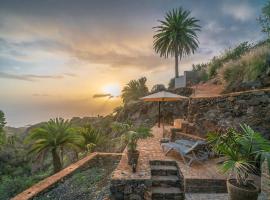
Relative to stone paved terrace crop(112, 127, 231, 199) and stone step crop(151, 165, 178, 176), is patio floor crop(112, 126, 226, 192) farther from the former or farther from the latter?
stone step crop(151, 165, 178, 176)

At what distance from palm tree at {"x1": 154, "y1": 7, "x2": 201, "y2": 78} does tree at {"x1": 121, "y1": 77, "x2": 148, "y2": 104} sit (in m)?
5.03

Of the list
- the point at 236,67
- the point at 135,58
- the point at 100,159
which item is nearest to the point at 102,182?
the point at 100,159

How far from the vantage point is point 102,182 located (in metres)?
6.16

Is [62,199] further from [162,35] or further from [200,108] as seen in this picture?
[162,35]

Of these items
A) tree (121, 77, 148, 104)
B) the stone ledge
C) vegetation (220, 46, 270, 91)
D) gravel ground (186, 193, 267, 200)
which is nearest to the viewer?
gravel ground (186, 193, 267, 200)

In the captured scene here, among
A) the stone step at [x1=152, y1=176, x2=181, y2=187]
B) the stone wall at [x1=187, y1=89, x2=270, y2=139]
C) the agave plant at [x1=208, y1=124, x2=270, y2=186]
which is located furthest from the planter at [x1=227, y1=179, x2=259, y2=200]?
the stone wall at [x1=187, y1=89, x2=270, y2=139]

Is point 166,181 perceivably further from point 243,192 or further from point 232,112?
point 232,112

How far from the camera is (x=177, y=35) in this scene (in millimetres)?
22156

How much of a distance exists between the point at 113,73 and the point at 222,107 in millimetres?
9788

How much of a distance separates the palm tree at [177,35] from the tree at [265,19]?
1102cm

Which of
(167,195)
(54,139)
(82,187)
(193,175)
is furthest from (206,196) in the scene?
(54,139)

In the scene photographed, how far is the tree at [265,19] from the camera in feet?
34.8

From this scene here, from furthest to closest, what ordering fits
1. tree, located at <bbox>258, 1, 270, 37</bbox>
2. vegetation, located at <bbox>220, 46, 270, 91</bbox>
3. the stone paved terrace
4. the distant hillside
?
tree, located at <bbox>258, 1, 270, 37</bbox> → vegetation, located at <bbox>220, 46, 270, 91</bbox> → the distant hillside → the stone paved terrace

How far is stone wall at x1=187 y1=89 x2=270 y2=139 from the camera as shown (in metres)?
6.18
